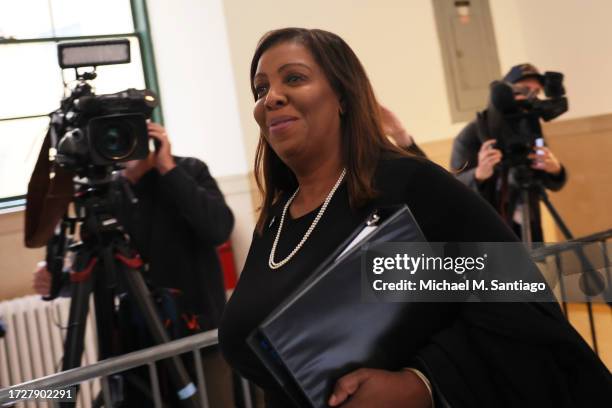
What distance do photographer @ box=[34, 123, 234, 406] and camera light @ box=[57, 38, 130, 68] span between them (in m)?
0.23

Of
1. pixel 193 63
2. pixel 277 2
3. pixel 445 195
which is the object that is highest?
pixel 277 2

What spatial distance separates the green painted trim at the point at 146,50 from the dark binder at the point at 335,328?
376 centimetres

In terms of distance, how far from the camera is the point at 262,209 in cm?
134

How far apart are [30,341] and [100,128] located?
88.3 inches

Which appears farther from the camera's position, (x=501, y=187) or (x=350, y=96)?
(x=501, y=187)

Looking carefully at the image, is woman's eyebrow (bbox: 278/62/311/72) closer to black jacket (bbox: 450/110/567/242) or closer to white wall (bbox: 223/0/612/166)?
black jacket (bbox: 450/110/567/242)

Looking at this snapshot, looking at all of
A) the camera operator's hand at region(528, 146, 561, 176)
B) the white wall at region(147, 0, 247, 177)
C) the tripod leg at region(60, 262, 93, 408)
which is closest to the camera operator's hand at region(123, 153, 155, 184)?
the tripod leg at region(60, 262, 93, 408)

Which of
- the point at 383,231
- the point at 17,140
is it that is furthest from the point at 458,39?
the point at 383,231

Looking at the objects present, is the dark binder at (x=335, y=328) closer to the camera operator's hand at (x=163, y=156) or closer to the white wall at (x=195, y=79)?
the camera operator's hand at (x=163, y=156)

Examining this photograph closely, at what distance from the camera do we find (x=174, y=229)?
7.63 ft

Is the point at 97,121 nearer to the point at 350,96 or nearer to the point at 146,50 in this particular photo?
the point at 350,96

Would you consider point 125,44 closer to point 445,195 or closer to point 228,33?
point 445,195

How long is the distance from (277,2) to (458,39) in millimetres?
1553

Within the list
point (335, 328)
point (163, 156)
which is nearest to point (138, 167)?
point (163, 156)
